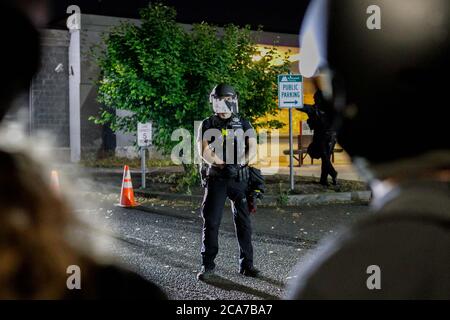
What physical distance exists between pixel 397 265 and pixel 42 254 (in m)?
0.55

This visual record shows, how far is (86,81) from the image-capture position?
2109cm

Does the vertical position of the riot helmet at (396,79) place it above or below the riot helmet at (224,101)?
below

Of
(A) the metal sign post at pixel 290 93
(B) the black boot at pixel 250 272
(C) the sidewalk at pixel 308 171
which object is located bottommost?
(B) the black boot at pixel 250 272

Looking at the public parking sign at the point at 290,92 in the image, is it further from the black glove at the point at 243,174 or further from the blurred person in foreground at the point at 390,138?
the blurred person in foreground at the point at 390,138

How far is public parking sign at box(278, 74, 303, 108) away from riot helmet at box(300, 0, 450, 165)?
11223 mm

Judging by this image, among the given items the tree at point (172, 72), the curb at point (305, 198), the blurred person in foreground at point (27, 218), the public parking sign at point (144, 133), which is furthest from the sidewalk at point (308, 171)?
the blurred person in foreground at point (27, 218)

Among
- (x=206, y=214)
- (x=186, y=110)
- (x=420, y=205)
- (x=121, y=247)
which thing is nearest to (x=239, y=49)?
(x=186, y=110)

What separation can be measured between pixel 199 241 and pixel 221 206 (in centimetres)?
208

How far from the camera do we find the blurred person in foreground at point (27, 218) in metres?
0.86

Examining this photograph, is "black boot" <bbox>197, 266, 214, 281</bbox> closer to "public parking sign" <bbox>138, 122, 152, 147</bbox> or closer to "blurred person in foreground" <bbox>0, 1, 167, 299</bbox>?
"blurred person in foreground" <bbox>0, 1, 167, 299</bbox>

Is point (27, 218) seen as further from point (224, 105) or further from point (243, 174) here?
point (224, 105)

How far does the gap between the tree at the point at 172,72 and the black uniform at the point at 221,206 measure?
6.96m

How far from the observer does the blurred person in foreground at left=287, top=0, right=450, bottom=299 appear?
1.01 meters
